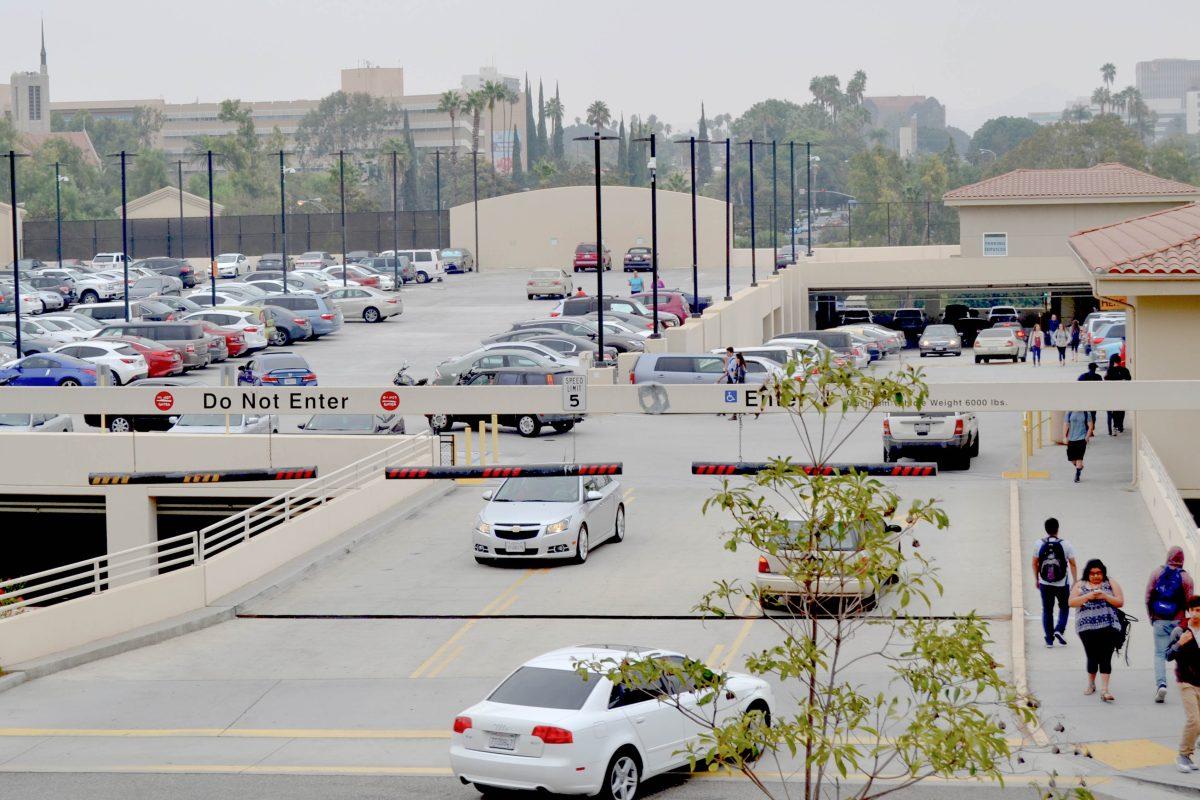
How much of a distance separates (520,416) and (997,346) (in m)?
24.0

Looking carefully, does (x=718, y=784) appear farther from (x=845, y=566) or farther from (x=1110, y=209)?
(x=1110, y=209)

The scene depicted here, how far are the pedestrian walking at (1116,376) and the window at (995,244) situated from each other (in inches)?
1483

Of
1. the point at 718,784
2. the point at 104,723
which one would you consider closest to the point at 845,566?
the point at 718,784

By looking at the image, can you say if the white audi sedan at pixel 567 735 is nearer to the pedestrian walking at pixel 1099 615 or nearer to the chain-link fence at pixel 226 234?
the pedestrian walking at pixel 1099 615

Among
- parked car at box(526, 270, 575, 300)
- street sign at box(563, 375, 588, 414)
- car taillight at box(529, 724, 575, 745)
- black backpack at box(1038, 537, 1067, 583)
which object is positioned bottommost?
car taillight at box(529, 724, 575, 745)

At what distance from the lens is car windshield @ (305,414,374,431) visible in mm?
33312

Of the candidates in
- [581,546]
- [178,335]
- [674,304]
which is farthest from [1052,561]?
[674,304]

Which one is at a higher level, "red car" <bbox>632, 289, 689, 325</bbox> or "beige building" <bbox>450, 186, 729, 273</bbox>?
"beige building" <bbox>450, 186, 729, 273</bbox>

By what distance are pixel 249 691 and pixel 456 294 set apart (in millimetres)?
59802

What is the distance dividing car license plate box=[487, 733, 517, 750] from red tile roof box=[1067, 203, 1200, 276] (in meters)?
15.6

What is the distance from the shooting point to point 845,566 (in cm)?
839

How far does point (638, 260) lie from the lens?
8525 centimetres

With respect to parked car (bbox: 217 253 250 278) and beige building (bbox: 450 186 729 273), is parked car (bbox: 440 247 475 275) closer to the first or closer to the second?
beige building (bbox: 450 186 729 273)

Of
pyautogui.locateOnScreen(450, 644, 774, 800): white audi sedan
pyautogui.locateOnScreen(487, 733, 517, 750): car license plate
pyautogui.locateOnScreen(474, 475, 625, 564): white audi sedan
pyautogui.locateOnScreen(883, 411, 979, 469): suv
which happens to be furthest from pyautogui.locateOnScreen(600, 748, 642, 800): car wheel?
pyautogui.locateOnScreen(883, 411, 979, 469): suv
